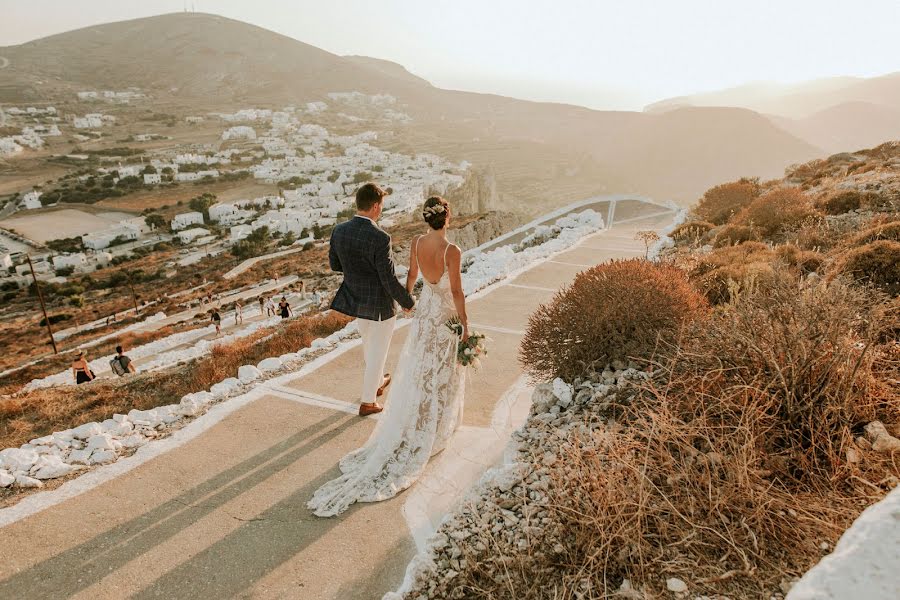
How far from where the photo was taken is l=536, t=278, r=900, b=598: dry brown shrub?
2.01 m

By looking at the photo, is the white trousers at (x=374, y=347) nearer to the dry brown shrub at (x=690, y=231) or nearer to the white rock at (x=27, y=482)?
the white rock at (x=27, y=482)

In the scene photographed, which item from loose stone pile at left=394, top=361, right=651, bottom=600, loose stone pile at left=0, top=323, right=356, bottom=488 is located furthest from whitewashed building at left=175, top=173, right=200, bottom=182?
loose stone pile at left=394, top=361, right=651, bottom=600

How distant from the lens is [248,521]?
3.36 metres

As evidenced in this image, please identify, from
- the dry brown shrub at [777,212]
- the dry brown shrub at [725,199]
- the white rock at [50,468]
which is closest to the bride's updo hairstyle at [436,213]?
the white rock at [50,468]

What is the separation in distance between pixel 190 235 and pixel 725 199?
2702 inches

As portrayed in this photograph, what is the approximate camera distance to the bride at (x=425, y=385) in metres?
3.76

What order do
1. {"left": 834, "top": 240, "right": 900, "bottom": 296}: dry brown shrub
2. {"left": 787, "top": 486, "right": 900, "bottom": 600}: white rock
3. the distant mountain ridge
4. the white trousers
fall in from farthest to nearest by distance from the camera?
the distant mountain ridge
{"left": 834, "top": 240, "right": 900, "bottom": 296}: dry brown shrub
the white trousers
{"left": 787, "top": 486, "right": 900, "bottom": 600}: white rock

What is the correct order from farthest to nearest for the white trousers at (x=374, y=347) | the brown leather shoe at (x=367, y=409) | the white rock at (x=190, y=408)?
the white rock at (x=190, y=408), the brown leather shoe at (x=367, y=409), the white trousers at (x=374, y=347)

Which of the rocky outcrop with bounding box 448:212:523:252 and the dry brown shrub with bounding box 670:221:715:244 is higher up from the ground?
the dry brown shrub with bounding box 670:221:715:244

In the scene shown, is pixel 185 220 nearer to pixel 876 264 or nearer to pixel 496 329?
pixel 496 329

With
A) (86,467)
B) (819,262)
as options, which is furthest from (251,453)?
(819,262)

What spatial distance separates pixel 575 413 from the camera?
3822mm

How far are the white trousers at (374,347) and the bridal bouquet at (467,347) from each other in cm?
75

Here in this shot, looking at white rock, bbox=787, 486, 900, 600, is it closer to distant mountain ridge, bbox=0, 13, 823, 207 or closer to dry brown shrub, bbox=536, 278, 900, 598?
dry brown shrub, bbox=536, 278, 900, 598
